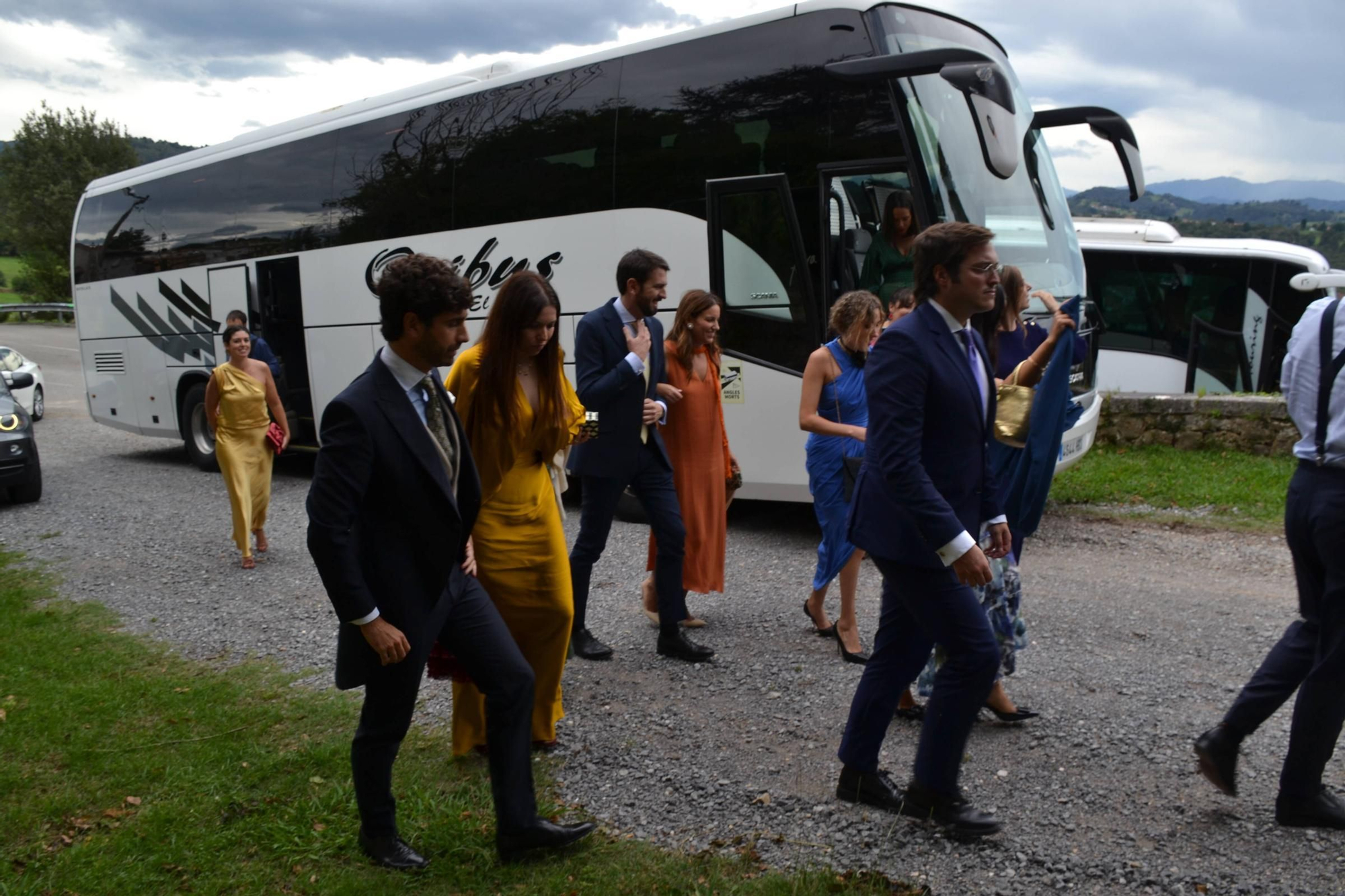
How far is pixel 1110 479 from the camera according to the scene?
32.1ft

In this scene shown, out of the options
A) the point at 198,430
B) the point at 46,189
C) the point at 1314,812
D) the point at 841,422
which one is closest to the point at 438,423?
the point at 841,422

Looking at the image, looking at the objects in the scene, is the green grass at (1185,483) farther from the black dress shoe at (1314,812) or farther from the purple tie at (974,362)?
the purple tie at (974,362)

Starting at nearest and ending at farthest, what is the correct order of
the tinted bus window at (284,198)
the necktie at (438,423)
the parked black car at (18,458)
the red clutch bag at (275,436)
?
the necktie at (438,423) → the red clutch bag at (275,436) → the parked black car at (18,458) → the tinted bus window at (284,198)

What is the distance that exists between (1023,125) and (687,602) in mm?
4514

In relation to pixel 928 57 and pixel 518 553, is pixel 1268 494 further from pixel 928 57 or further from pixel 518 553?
pixel 518 553

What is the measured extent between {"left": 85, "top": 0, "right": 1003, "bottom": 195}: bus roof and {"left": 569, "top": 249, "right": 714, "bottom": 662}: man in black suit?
3445 millimetres

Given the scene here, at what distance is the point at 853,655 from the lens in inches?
209

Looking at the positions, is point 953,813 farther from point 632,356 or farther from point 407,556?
point 632,356

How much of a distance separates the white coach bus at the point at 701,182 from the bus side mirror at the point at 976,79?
2 cm

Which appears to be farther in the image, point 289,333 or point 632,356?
point 289,333

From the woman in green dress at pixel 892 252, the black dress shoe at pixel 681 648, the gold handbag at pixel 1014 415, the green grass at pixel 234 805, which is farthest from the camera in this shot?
the woman in green dress at pixel 892 252

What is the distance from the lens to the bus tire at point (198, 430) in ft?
44.8

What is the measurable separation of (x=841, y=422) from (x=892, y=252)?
2.40 meters

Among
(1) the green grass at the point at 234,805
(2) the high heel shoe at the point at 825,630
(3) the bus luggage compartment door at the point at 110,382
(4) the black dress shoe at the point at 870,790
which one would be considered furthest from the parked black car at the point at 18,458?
(4) the black dress shoe at the point at 870,790
